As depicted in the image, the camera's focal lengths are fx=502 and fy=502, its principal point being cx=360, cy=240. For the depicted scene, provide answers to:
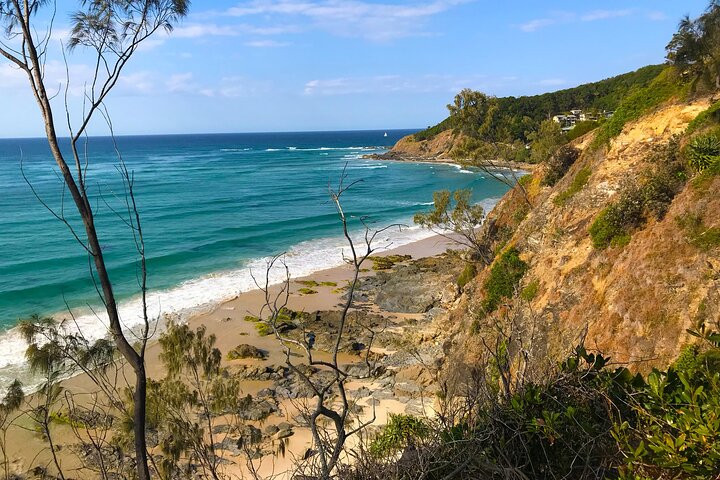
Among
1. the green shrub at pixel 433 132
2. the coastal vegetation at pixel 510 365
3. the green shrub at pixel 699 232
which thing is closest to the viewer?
the coastal vegetation at pixel 510 365

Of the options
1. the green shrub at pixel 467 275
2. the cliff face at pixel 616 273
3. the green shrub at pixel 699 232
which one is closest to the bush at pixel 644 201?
the cliff face at pixel 616 273

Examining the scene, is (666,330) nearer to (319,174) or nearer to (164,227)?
Answer: (164,227)

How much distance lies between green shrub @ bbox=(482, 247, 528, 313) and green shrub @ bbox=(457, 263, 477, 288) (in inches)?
246

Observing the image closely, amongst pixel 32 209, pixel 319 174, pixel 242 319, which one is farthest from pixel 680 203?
pixel 319 174

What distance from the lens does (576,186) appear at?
56.9 feet

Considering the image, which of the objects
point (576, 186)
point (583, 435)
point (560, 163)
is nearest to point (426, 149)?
point (560, 163)

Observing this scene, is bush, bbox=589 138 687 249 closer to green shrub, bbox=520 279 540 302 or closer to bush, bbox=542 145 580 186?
green shrub, bbox=520 279 540 302

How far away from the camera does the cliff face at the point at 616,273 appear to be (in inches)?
415

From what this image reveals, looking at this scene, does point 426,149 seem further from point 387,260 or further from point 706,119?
point 706,119

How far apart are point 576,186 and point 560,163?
4.15m

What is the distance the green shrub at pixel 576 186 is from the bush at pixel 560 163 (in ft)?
10.7

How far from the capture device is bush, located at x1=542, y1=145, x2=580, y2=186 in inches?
826

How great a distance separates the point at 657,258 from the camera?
11.8m

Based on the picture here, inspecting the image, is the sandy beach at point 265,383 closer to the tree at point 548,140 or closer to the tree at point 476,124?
the tree at point 476,124
